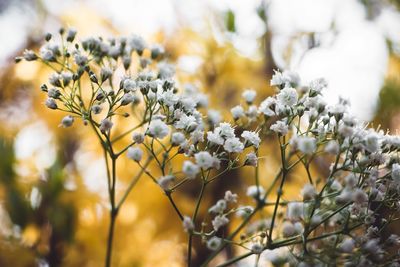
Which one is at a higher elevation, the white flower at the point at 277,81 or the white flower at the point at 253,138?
the white flower at the point at 277,81

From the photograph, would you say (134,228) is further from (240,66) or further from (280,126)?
(280,126)

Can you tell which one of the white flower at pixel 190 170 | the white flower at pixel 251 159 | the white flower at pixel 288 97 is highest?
the white flower at pixel 288 97

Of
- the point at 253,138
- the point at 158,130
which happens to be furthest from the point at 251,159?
the point at 158,130

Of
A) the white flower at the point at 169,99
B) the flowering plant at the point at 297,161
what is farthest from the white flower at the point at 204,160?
the white flower at the point at 169,99

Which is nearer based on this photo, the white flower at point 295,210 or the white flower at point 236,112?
the white flower at point 295,210

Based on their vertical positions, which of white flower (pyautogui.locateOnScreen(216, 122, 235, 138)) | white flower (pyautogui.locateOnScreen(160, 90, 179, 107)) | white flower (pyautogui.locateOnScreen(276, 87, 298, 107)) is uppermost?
white flower (pyautogui.locateOnScreen(160, 90, 179, 107))

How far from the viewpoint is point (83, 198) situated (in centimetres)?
120

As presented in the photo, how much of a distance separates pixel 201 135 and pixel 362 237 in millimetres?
220

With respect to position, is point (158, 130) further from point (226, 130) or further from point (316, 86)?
point (316, 86)

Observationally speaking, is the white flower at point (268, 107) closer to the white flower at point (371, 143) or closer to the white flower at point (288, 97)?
the white flower at point (288, 97)

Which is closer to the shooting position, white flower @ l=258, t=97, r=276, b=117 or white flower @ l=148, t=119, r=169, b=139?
white flower @ l=148, t=119, r=169, b=139

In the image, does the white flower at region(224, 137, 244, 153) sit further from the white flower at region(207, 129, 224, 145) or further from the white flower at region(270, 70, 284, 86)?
the white flower at region(270, 70, 284, 86)

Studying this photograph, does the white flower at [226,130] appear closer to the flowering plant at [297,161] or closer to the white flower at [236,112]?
the flowering plant at [297,161]

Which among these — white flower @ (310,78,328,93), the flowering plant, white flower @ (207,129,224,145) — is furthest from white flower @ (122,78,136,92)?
white flower @ (310,78,328,93)
